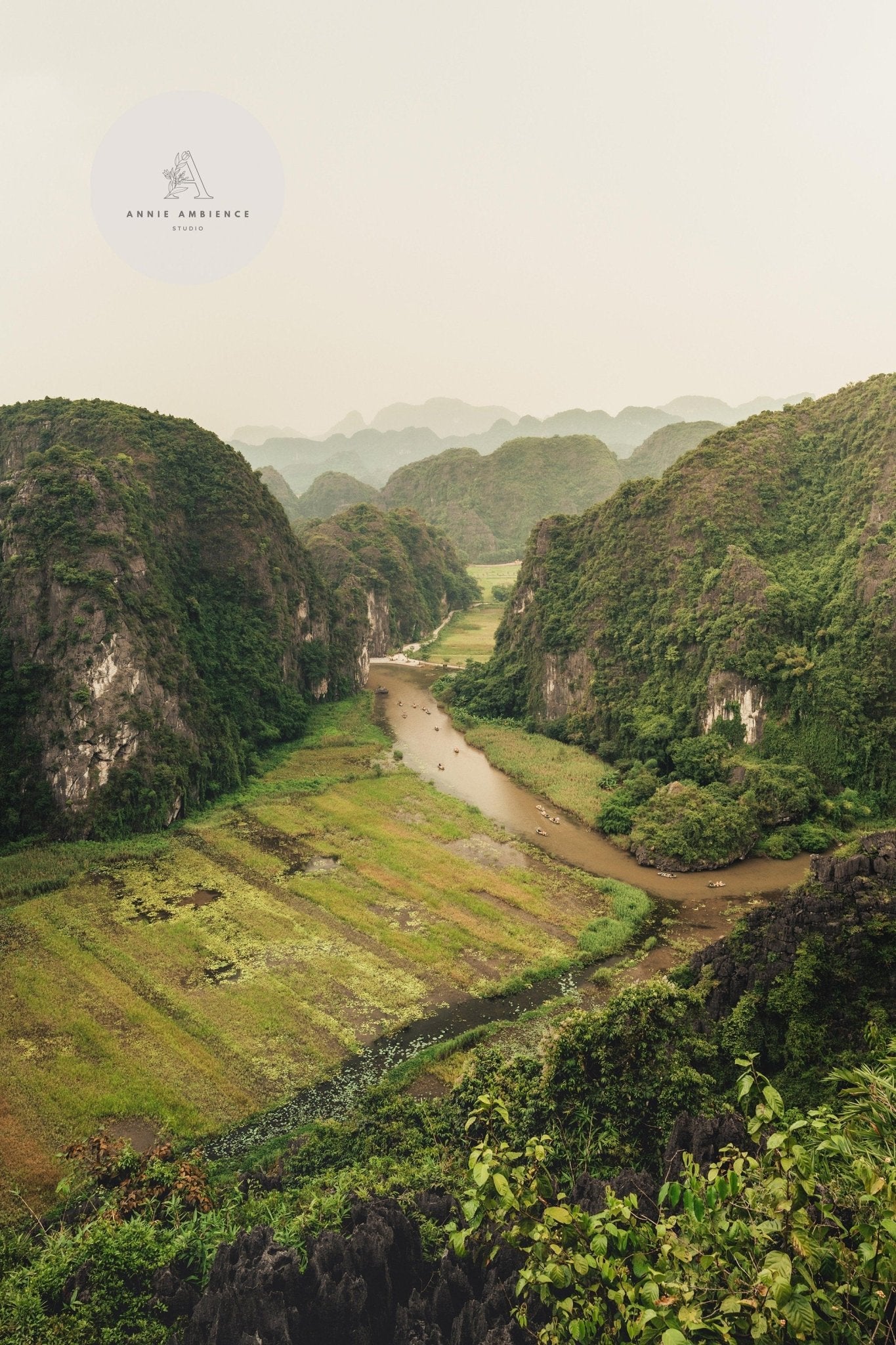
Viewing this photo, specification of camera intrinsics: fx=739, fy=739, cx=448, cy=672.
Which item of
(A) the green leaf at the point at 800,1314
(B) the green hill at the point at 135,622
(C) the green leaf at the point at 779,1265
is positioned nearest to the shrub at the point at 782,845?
(B) the green hill at the point at 135,622

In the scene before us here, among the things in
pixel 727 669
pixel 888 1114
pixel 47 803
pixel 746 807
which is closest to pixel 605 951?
pixel 746 807

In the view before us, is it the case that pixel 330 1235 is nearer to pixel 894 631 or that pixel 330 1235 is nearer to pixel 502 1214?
pixel 502 1214

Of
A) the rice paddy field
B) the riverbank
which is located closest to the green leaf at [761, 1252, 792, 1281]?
the riverbank

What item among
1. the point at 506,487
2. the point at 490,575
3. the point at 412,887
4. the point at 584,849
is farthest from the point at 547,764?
the point at 506,487

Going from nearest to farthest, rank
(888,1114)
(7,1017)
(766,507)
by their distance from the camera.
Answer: (888,1114)
(7,1017)
(766,507)

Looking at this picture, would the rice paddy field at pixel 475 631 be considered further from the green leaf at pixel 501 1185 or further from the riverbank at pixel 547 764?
the green leaf at pixel 501 1185

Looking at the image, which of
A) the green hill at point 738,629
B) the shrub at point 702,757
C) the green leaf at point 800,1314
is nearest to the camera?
the green leaf at point 800,1314

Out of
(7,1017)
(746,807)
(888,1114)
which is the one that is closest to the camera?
(888,1114)

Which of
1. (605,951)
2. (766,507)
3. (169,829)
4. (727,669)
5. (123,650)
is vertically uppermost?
(766,507)
